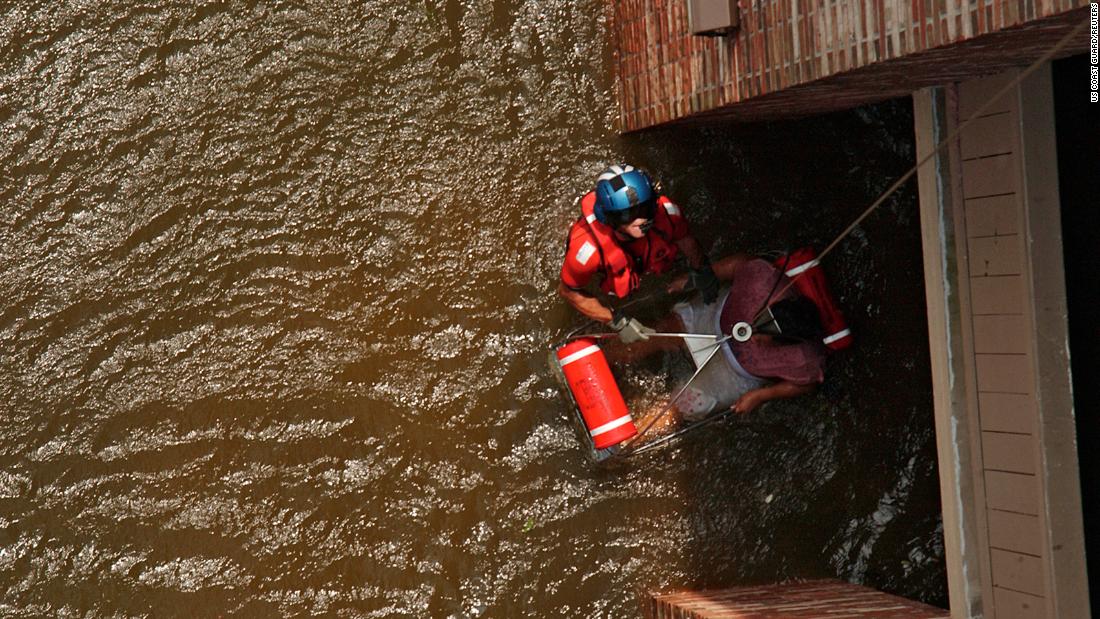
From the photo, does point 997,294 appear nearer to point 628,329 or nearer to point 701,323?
point 701,323

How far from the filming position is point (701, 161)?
6.42 meters

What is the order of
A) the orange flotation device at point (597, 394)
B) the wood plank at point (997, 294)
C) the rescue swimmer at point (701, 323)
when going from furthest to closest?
the orange flotation device at point (597, 394), the rescue swimmer at point (701, 323), the wood plank at point (997, 294)

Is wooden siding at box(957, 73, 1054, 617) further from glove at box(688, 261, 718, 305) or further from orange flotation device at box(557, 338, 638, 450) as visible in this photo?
orange flotation device at box(557, 338, 638, 450)

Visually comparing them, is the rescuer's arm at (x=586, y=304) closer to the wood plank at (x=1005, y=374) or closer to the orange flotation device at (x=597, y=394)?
the orange flotation device at (x=597, y=394)

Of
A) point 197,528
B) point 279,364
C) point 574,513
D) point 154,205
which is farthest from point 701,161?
point 197,528

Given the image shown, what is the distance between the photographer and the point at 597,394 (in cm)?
593

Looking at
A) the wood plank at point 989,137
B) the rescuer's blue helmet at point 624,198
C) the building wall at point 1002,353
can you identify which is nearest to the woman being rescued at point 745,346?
the rescuer's blue helmet at point 624,198

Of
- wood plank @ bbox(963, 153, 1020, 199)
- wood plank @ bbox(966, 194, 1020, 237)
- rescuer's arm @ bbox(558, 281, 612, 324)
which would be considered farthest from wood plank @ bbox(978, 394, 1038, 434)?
rescuer's arm @ bbox(558, 281, 612, 324)

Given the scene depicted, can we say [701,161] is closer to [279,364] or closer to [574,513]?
[574,513]

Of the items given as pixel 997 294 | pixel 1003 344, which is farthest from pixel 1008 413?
pixel 997 294

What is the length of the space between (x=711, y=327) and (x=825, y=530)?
1.47 meters

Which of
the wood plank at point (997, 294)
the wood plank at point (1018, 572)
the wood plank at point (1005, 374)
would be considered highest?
the wood plank at point (997, 294)

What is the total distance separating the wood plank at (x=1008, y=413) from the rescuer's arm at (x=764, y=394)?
127 cm

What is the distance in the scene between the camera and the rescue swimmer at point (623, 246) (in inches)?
214
